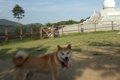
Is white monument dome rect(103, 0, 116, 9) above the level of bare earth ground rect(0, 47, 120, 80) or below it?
above

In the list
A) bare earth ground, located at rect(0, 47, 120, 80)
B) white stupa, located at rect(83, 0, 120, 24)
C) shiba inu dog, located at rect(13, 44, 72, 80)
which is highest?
white stupa, located at rect(83, 0, 120, 24)

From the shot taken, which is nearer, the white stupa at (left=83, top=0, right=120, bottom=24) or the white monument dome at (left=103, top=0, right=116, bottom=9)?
the white stupa at (left=83, top=0, right=120, bottom=24)

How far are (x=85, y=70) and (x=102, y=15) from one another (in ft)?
132

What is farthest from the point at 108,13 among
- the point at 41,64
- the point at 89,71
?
the point at 41,64

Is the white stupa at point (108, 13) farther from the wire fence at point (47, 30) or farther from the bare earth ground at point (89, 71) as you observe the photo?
the bare earth ground at point (89, 71)

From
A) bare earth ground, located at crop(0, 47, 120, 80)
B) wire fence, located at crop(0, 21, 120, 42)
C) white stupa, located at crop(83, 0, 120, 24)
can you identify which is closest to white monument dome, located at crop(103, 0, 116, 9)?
white stupa, located at crop(83, 0, 120, 24)

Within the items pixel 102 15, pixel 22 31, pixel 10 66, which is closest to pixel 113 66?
pixel 10 66

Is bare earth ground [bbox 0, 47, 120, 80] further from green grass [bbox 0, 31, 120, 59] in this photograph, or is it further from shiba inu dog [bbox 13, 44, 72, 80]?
green grass [bbox 0, 31, 120, 59]

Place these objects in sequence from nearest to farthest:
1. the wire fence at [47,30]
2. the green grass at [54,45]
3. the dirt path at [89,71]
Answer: the dirt path at [89,71] < the green grass at [54,45] < the wire fence at [47,30]

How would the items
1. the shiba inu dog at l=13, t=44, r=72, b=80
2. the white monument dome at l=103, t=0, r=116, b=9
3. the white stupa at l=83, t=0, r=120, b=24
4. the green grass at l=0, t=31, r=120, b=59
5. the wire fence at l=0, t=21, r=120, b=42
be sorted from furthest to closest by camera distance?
the white monument dome at l=103, t=0, r=116, b=9 < the white stupa at l=83, t=0, r=120, b=24 < the wire fence at l=0, t=21, r=120, b=42 < the green grass at l=0, t=31, r=120, b=59 < the shiba inu dog at l=13, t=44, r=72, b=80

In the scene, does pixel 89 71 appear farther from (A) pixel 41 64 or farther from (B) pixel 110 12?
(B) pixel 110 12

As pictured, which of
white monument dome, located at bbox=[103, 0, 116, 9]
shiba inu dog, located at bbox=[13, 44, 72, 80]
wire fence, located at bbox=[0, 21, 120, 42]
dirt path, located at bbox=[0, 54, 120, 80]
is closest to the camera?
shiba inu dog, located at bbox=[13, 44, 72, 80]

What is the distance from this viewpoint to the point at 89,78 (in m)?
10.6

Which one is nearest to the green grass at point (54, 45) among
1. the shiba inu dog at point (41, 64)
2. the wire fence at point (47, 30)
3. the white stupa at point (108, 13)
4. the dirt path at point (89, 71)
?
the dirt path at point (89, 71)
